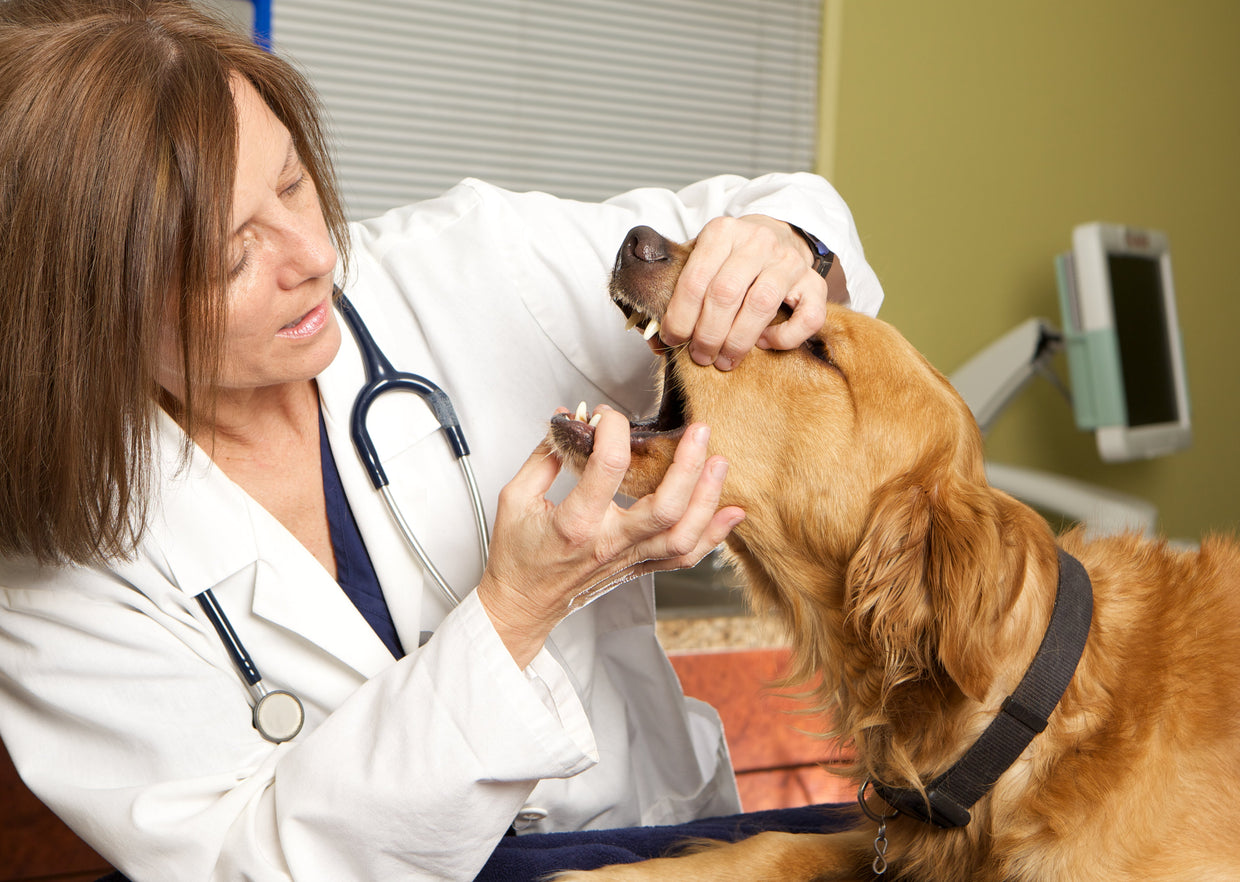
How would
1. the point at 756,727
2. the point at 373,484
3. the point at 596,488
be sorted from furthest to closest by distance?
the point at 756,727 < the point at 373,484 < the point at 596,488

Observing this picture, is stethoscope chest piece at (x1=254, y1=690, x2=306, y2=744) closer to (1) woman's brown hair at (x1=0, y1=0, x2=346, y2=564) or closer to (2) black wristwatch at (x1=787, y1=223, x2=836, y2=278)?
(1) woman's brown hair at (x1=0, y1=0, x2=346, y2=564)

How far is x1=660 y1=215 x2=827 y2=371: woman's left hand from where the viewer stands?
0.97 meters

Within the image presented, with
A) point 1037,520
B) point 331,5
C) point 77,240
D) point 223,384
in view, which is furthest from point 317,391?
point 331,5

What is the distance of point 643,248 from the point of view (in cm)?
107

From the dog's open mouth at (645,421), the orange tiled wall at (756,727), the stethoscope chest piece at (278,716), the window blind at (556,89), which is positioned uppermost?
the window blind at (556,89)

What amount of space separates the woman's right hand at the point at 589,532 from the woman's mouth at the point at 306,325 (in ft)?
0.92

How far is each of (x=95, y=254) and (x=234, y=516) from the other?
0.31 m

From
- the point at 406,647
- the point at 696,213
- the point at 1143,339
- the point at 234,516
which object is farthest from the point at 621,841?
the point at 1143,339

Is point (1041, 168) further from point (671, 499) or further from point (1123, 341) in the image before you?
point (671, 499)

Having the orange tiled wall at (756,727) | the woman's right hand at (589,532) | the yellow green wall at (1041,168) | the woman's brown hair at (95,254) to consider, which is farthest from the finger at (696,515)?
the yellow green wall at (1041,168)

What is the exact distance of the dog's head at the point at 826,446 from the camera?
40.1 inches

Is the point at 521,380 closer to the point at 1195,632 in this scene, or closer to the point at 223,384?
the point at 223,384

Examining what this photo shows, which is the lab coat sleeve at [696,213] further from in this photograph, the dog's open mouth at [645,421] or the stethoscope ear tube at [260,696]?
the stethoscope ear tube at [260,696]

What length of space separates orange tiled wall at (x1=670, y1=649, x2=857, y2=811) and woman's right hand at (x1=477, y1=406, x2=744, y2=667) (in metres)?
1.04
